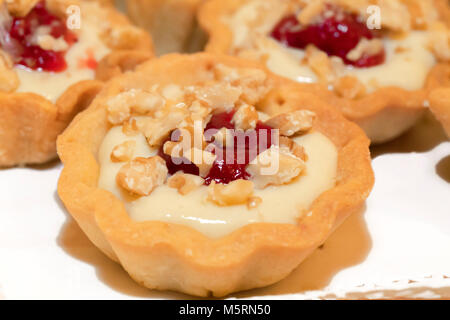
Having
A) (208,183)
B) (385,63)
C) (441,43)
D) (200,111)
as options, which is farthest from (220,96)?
(441,43)

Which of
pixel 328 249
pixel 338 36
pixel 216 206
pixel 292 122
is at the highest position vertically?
pixel 338 36

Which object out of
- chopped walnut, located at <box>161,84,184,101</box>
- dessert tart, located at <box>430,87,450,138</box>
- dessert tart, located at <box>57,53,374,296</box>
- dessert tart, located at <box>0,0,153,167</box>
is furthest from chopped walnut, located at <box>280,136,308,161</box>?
dessert tart, located at <box>0,0,153,167</box>

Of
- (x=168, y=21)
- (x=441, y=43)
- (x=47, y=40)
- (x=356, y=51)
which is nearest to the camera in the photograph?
(x=47, y=40)

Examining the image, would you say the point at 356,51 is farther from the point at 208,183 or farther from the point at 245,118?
the point at 208,183

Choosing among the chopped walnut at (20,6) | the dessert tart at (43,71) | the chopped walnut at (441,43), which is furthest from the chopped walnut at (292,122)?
the chopped walnut at (20,6)

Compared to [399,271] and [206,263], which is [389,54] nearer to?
[399,271]

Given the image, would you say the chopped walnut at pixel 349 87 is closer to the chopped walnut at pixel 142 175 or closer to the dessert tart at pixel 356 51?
the dessert tart at pixel 356 51

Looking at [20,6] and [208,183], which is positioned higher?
[20,6]

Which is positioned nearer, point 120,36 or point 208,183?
point 208,183
